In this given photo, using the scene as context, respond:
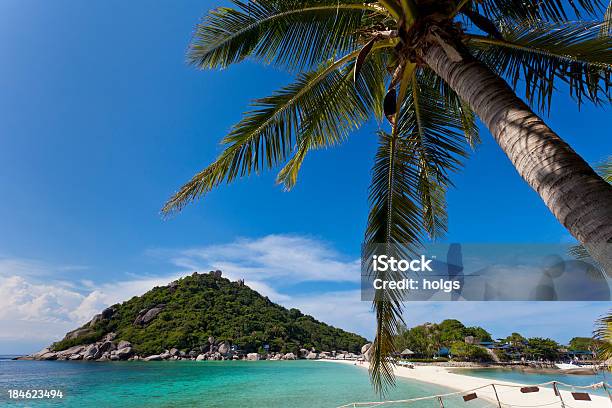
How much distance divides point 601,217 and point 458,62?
5.36 ft

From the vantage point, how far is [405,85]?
3982mm

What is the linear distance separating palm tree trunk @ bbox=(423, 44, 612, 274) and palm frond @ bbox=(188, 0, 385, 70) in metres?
2.11

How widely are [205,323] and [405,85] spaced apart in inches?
2584

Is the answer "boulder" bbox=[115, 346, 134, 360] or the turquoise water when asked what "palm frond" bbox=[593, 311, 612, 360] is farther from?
"boulder" bbox=[115, 346, 134, 360]

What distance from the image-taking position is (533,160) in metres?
1.98

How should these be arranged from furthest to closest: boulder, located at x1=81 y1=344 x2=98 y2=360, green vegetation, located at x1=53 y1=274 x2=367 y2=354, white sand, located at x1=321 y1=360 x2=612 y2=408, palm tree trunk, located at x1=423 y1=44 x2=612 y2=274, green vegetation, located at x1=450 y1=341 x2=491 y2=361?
green vegetation, located at x1=53 y1=274 x2=367 y2=354 → boulder, located at x1=81 y1=344 x2=98 y2=360 → green vegetation, located at x1=450 y1=341 x2=491 y2=361 → white sand, located at x1=321 y1=360 x2=612 y2=408 → palm tree trunk, located at x1=423 y1=44 x2=612 y2=274

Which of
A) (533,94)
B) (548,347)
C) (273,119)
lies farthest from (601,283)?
(548,347)

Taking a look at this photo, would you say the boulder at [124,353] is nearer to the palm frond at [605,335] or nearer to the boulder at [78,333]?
the boulder at [78,333]

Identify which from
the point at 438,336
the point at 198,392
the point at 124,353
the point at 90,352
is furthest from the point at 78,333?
the point at 438,336

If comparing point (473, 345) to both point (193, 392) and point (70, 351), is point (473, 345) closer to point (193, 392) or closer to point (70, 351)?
point (193, 392)

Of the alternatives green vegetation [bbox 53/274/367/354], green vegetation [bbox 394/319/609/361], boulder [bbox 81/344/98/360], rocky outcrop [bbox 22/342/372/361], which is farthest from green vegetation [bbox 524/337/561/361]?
boulder [bbox 81/344/98/360]

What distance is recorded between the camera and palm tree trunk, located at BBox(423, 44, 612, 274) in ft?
5.39

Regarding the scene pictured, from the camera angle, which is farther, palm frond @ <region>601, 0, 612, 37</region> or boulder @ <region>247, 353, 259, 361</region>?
boulder @ <region>247, 353, 259, 361</region>

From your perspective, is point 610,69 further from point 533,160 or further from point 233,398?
point 233,398
